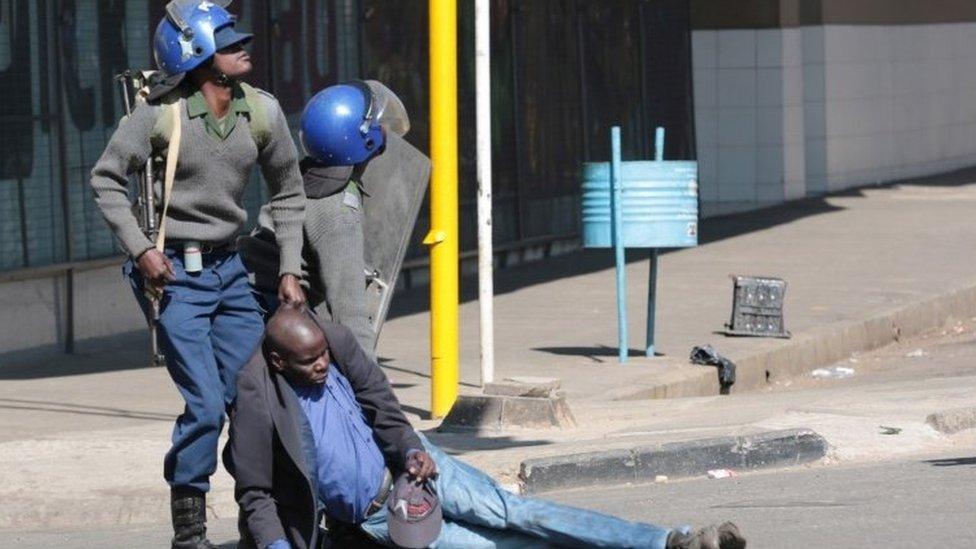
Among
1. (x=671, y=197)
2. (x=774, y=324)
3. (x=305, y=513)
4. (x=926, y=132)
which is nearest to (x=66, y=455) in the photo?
(x=305, y=513)

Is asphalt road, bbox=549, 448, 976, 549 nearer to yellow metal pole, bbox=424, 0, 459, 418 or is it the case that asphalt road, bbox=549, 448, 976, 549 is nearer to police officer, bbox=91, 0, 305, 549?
yellow metal pole, bbox=424, 0, 459, 418

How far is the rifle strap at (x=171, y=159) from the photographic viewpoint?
6.56m

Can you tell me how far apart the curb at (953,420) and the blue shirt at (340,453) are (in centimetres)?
422

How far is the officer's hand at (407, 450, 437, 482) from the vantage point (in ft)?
19.1

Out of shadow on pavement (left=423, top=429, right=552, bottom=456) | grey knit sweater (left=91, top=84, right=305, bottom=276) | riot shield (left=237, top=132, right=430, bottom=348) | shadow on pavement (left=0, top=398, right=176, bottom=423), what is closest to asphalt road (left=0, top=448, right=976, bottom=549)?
shadow on pavement (left=423, top=429, right=552, bottom=456)

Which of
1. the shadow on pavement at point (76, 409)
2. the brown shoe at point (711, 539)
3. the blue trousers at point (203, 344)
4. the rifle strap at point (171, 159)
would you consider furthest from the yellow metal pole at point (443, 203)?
the brown shoe at point (711, 539)

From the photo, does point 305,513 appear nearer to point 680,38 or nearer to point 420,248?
point 420,248

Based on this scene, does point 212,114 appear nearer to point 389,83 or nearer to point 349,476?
point 349,476

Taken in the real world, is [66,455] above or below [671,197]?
below

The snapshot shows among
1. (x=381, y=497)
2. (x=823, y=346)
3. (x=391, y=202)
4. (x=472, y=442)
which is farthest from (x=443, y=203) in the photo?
(x=823, y=346)

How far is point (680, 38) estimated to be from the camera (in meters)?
20.7

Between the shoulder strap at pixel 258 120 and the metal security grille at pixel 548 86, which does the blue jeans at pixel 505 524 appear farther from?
the metal security grille at pixel 548 86

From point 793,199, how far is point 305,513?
54.3 feet

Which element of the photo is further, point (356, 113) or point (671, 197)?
point (671, 197)
